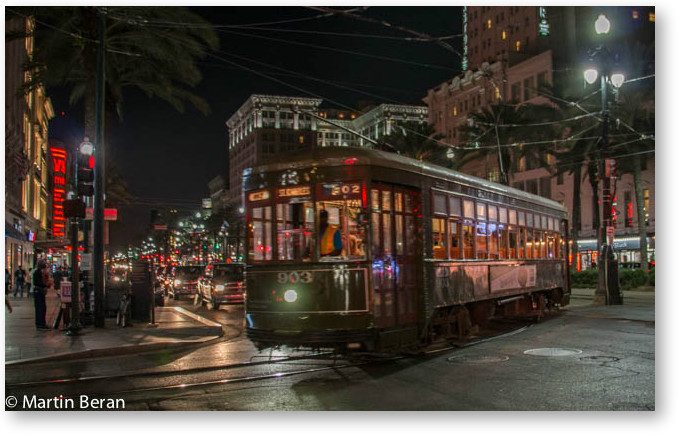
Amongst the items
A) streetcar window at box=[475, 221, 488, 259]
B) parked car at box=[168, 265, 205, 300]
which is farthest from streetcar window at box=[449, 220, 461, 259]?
parked car at box=[168, 265, 205, 300]

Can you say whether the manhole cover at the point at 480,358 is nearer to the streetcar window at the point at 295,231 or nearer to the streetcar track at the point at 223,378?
the streetcar track at the point at 223,378

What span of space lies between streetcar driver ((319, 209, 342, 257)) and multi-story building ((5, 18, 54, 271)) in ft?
44.0

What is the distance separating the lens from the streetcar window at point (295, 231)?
1019 centimetres

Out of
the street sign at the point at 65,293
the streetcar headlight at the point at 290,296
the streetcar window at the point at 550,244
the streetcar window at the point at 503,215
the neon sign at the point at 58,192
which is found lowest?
the street sign at the point at 65,293

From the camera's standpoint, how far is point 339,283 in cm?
999

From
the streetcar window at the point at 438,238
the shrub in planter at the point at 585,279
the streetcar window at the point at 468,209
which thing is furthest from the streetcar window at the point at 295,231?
the shrub in planter at the point at 585,279

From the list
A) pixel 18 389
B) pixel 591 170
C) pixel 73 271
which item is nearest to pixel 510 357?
pixel 18 389

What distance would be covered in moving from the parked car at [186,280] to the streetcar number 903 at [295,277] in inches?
917

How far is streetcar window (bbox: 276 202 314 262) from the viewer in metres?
10.2

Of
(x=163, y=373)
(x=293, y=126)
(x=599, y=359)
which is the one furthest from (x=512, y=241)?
(x=293, y=126)

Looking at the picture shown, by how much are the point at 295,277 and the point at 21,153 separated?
28.1m

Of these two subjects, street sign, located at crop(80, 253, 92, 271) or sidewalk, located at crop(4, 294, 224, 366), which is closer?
sidewalk, located at crop(4, 294, 224, 366)

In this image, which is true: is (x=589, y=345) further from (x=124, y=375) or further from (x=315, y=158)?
(x=124, y=375)

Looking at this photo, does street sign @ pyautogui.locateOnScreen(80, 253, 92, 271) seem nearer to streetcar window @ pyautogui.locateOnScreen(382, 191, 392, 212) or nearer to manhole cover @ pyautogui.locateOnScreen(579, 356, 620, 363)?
streetcar window @ pyautogui.locateOnScreen(382, 191, 392, 212)
